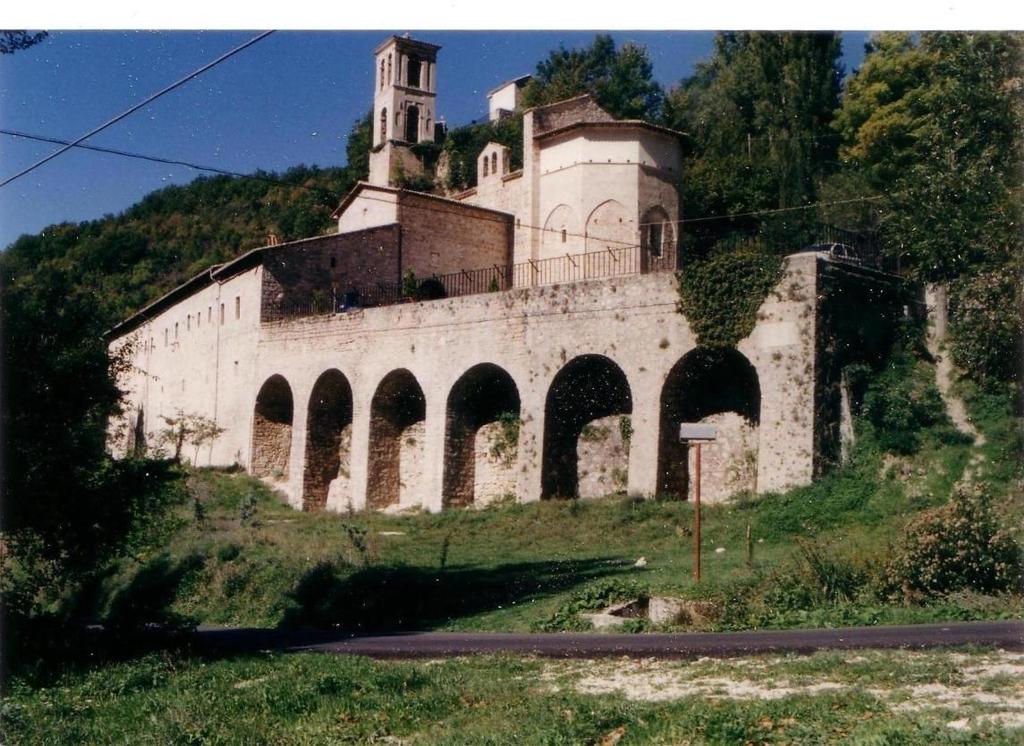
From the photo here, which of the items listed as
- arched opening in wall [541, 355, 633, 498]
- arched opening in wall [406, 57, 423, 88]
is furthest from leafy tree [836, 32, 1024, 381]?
arched opening in wall [406, 57, 423, 88]

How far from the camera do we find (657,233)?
35344mm

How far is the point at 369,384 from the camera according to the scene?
102ft

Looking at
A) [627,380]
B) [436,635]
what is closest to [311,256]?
[627,380]

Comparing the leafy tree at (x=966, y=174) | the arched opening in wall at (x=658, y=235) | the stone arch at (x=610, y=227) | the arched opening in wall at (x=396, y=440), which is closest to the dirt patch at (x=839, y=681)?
the leafy tree at (x=966, y=174)

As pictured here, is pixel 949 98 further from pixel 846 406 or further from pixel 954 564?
pixel 954 564

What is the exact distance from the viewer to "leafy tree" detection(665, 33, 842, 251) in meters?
37.6

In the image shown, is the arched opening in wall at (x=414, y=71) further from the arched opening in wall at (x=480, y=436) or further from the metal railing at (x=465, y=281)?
the arched opening in wall at (x=480, y=436)

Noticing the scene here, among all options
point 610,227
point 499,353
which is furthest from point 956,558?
point 610,227

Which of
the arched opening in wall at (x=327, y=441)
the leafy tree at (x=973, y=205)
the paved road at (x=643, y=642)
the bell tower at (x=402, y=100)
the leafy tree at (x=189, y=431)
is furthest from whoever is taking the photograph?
the bell tower at (x=402, y=100)

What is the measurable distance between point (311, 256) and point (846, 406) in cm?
1913

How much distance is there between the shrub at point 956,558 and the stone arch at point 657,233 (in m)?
22.0

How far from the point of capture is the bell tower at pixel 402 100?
55.3 m

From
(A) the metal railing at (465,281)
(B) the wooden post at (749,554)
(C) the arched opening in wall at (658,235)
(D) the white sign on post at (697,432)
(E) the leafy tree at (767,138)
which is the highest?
(E) the leafy tree at (767,138)

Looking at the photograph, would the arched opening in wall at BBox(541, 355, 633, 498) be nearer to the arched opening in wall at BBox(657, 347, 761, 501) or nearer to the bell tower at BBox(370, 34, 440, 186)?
the arched opening in wall at BBox(657, 347, 761, 501)
